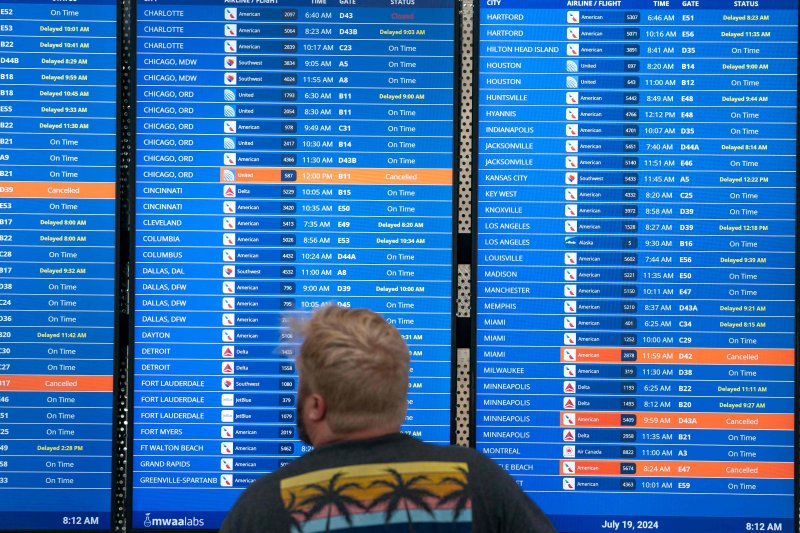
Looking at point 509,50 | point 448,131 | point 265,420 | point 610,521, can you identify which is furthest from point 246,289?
point 610,521

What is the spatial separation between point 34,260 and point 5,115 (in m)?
0.48

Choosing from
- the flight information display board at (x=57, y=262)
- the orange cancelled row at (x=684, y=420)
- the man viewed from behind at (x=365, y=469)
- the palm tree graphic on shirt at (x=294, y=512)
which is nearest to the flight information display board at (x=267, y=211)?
the flight information display board at (x=57, y=262)

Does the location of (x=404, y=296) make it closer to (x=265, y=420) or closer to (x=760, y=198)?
(x=265, y=420)

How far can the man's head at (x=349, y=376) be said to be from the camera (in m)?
1.43

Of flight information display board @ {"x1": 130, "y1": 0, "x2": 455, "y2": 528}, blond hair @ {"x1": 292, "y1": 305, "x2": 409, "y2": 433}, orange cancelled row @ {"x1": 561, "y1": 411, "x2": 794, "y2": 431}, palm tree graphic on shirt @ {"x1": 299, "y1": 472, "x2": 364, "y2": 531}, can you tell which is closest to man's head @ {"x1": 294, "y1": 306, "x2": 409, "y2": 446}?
blond hair @ {"x1": 292, "y1": 305, "x2": 409, "y2": 433}

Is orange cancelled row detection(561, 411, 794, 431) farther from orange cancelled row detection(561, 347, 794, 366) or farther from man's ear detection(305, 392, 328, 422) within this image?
man's ear detection(305, 392, 328, 422)

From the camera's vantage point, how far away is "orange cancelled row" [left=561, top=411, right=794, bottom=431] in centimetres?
257

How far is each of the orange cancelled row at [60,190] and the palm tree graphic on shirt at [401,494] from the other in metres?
1.63

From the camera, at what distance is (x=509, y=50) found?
2623mm

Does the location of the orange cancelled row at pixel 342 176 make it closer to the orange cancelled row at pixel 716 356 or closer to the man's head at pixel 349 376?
the orange cancelled row at pixel 716 356

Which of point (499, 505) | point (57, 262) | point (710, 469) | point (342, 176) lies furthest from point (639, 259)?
point (57, 262)

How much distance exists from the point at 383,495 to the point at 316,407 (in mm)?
198

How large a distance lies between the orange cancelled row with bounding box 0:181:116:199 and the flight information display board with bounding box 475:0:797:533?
121cm

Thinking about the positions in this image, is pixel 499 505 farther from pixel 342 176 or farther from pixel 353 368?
pixel 342 176
